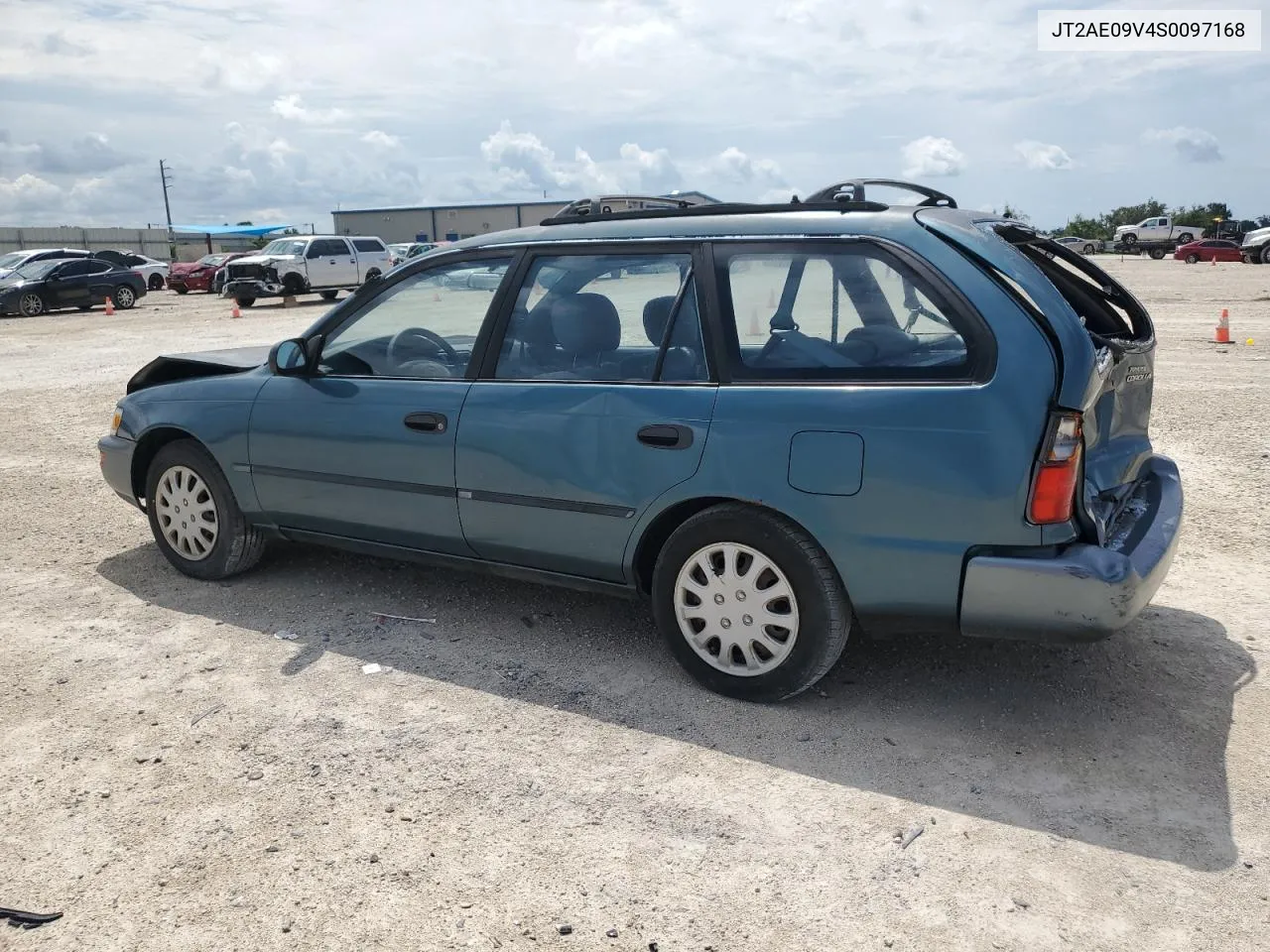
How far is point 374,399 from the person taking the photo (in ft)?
14.8

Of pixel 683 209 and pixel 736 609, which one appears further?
pixel 683 209

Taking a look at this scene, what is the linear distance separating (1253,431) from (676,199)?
5.68 metres

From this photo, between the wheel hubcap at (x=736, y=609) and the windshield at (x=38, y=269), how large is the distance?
27.3 metres

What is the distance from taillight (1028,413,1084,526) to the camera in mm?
3234

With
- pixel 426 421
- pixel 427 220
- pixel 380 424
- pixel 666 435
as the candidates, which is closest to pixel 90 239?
pixel 427 220

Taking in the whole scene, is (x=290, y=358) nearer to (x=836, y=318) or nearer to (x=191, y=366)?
(x=191, y=366)

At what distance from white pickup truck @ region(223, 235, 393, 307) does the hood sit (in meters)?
22.6

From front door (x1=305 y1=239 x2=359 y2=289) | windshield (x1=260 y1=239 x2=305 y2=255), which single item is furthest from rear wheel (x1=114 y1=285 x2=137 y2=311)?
front door (x1=305 y1=239 x2=359 y2=289)

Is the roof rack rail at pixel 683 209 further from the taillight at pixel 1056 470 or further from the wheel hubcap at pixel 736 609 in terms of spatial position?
the wheel hubcap at pixel 736 609

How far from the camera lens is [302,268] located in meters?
28.0

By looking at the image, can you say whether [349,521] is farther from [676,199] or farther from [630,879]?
[630,879]

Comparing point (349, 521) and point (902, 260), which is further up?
point (902, 260)

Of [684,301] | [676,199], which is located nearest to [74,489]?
[676,199]

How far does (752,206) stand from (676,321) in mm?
550
